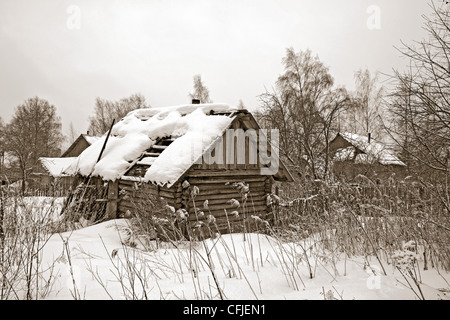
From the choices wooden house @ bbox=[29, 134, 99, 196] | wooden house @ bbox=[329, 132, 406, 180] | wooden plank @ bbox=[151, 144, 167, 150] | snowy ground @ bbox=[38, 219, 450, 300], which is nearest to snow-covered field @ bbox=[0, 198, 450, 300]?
snowy ground @ bbox=[38, 219, 450, 300]

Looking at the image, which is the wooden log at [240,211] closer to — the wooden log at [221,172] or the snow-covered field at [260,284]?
the wooden log at [221,172]

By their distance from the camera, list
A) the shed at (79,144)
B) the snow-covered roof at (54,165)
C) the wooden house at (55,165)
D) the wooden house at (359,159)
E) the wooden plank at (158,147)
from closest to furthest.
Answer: the wooden plank at (158,147), the wooden house at (359,159), the wooden house at (55,165), the snow-covered roof at (54,165), the shed at (79,144)

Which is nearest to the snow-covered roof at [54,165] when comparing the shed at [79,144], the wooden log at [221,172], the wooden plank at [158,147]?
the shed at [79,144]

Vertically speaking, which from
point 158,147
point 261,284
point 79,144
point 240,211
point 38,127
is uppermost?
point 38,127

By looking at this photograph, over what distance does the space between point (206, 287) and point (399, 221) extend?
9.80 feet

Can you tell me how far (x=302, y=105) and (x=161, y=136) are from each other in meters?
9.14

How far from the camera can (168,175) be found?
7703 millimetres

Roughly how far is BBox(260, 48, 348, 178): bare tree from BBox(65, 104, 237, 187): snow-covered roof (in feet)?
17.0

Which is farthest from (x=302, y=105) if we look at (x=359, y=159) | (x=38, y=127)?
(x=38, y=127)

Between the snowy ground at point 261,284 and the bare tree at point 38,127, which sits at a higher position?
the bare tree at point 38,127

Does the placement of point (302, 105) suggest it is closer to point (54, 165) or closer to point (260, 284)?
point (260, 284)

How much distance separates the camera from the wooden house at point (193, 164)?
8281 millimetres

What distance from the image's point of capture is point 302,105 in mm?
16062

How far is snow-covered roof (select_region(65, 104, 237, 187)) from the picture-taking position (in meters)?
8.09
